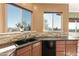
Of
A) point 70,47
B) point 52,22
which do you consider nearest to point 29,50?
point 52,22

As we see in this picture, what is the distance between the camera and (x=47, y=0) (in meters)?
1.18

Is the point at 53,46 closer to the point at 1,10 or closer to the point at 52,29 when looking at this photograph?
the point at 52,29

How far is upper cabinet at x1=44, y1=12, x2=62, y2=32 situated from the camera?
2.68m

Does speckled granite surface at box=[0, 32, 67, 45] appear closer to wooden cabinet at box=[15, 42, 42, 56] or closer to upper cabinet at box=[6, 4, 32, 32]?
upper cabinet at box=[6, 4, 32, 32]

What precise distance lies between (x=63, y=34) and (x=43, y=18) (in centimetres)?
47

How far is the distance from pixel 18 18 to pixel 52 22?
0.61 m

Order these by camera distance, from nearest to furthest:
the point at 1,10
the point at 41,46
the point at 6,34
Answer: the point at 1,10 < the point at 6,34 < the point at 41,46

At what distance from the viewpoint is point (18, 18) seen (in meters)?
A: 2.86

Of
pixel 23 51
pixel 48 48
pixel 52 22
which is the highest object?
pixel 52 22

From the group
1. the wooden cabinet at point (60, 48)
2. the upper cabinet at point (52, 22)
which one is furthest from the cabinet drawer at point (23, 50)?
the wooden cabinet at point (60, 48)

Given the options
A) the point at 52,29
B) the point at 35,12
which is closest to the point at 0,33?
the point at 35,12

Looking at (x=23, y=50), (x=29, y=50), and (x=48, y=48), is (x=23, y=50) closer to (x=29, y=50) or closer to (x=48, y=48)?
(x=29, y=50)

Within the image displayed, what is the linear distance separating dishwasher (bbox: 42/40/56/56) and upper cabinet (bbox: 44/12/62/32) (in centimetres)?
55

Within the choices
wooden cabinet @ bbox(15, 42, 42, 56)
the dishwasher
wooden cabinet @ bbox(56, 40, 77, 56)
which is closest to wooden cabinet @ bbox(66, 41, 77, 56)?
wooden cabinet @ bbox(56, 40, 77, 56)
